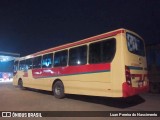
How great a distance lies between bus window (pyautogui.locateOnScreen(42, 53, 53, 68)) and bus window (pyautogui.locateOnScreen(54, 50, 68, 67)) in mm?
628

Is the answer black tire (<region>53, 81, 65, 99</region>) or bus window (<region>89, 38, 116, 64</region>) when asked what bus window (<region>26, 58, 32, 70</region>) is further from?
bus window (<region>89, 38, 116, 64</region>)

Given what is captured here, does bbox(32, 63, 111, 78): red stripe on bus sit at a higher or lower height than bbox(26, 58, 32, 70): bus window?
lower

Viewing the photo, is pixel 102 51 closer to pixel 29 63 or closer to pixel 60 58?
pixel 60 58

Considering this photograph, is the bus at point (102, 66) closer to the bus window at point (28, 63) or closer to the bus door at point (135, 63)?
the bus door at point (135, 63)

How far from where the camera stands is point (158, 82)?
14.0 meters

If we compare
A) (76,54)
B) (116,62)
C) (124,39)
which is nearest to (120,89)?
(116,62)

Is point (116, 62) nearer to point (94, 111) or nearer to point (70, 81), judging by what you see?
point (94, 111)

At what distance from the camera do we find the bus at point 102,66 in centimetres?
835

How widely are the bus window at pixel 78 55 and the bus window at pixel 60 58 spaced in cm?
50

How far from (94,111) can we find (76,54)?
11.4 ft

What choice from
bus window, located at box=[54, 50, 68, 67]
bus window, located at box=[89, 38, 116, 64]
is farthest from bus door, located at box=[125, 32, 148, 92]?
bus window, located at box=[54, 50, 68, 67]

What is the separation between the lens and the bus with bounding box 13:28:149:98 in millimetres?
8352

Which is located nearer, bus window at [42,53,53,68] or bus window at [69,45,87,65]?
bus window at [69,45,87,65]

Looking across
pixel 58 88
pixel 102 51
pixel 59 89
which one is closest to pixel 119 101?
pixel 102 51
